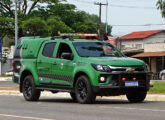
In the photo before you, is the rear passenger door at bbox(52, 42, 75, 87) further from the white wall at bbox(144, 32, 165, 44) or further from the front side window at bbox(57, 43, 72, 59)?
the white wall at bbox(144, 32, 165, 44)

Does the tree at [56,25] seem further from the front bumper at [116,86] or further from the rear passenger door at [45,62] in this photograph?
the front bumper at [116,86]

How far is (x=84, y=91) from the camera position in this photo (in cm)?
1546

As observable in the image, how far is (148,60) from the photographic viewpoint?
203 feet

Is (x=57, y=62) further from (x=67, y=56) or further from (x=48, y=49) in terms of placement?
(x=48, y=49)

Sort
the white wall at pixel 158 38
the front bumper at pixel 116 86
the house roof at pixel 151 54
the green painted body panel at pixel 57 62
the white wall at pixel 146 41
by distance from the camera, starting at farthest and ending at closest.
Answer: the white wall at pixel 158 38 → the white wall at pixel 146 41 → the house roof at pixel 151 54 → the green painted body panel at pixel 57 62 → the front bumper at pixel 116 86

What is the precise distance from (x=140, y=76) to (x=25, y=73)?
14.7ft

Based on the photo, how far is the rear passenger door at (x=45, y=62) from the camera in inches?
675

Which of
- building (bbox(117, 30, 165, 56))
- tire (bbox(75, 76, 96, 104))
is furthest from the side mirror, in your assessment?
building (bbox(117, 30, 165, 56))

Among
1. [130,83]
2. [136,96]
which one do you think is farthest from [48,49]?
[130,83]

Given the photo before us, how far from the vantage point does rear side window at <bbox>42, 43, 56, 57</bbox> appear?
1729 centimetres

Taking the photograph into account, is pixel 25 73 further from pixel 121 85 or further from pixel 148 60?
pixel 148 60

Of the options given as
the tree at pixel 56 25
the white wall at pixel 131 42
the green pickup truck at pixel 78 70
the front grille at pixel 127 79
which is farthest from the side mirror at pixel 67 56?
the white wall at pixel 131 42

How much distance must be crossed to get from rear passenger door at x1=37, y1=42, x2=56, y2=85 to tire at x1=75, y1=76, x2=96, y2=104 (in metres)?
1.69

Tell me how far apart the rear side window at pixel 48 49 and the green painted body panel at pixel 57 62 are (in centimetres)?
11
